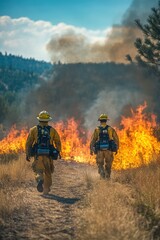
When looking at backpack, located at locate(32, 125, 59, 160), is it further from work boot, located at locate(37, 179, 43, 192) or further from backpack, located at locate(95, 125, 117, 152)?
backpack, located at locate(95, 125, 117, 152)

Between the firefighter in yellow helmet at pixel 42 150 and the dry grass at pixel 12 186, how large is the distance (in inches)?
22.9

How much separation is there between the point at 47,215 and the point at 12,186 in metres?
2.92

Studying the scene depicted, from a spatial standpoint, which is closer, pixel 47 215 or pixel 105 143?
pixel 47 215

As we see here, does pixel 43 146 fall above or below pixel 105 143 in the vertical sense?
below

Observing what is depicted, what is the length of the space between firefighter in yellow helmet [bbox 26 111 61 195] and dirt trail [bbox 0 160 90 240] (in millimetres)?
333

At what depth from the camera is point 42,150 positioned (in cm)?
822

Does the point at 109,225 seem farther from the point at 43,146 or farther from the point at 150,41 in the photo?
the point at 150,41

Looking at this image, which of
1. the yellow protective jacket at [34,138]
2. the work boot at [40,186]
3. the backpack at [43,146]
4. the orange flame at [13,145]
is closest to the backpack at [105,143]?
the yellow protective jacket at [34,138]

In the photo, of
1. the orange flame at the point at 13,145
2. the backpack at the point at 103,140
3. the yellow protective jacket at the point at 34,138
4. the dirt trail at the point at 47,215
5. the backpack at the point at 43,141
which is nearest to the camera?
the dirt trail at the point at 47,215

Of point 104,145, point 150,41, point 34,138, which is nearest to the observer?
point 34,138

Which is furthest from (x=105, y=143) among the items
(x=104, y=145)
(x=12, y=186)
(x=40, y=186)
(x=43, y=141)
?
(x=12, y=186)

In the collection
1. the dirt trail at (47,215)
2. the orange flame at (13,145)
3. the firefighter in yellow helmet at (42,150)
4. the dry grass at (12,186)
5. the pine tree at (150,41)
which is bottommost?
the dirt trail at (47,215)

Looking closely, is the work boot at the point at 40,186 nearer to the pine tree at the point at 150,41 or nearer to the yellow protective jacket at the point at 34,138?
the yellow protective jacket at the point at 34,138

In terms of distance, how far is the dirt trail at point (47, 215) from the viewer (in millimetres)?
5188
